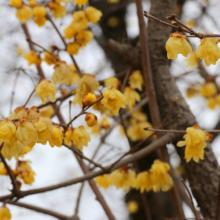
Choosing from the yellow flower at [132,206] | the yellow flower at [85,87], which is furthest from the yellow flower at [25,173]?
the yellow flower at [132,206]

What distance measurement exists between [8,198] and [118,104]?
2.37 ft

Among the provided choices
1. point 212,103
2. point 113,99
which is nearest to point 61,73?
point 113,99

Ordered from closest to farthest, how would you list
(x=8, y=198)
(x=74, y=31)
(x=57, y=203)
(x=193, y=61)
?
(x=8, y=198) → (x=74, y=31) → (x=193, y=61) → (x=57, y=203)

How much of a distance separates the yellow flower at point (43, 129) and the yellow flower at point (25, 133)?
0.02 meters

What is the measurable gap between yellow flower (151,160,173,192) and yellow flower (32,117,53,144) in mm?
793

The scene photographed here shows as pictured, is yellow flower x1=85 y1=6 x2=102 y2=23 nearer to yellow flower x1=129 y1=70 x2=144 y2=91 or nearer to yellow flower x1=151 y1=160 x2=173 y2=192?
yellow flower x1=129 y1=70 x2=144 y2=91

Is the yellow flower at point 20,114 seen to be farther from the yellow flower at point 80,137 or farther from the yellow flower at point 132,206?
the yellow flower at point 132,206

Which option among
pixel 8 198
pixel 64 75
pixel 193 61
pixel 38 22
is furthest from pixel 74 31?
pixel 193 61

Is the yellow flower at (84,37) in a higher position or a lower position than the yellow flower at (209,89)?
lower

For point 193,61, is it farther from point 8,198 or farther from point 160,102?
point 8,198

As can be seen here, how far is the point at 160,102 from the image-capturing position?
80.8 inches

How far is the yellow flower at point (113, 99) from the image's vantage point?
4.07ft

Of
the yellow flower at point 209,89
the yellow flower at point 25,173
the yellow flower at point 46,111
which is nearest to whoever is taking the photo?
the yellow flower at point 25,173

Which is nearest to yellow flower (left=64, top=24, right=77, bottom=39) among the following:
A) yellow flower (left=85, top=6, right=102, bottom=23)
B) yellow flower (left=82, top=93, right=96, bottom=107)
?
yellow flower (left=85, top=6, right=102, bottom=23)
